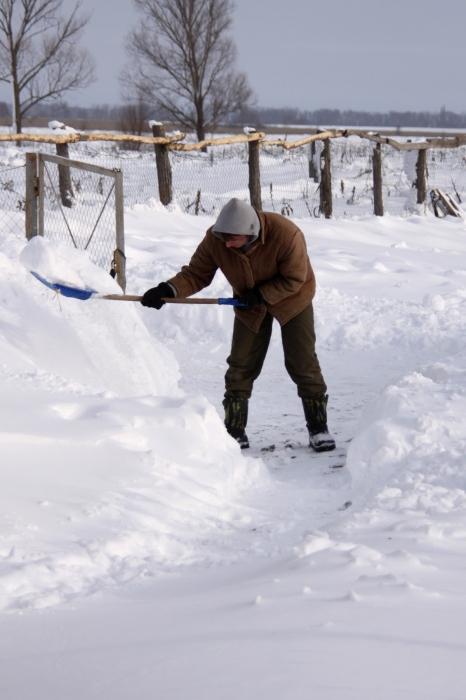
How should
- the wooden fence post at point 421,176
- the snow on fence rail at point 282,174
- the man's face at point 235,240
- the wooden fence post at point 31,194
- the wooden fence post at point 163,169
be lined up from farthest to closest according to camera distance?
1. the wooden fence post at point 421,176
2. the snow on fence rail at point 282,174
3. the wooden fence post at point 163,169
4. the wooden fence post at point 31,194
5. the man's face at point 235,240

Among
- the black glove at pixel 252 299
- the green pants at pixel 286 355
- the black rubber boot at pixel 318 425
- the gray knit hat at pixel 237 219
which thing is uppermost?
the gray knit hat at pixel 237 219

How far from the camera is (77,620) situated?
2.64m

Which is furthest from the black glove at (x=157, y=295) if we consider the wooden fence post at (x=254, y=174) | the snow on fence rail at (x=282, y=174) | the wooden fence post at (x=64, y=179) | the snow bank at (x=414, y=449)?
the wooden fence post at (x=254, y=174)

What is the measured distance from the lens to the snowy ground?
2188 mm

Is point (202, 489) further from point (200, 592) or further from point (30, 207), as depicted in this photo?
point (30, 207)

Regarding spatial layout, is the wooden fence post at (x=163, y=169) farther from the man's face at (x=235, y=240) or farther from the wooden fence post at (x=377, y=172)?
the man's face at (x=235, y=240)

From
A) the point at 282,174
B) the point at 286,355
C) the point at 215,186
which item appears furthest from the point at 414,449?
the point at 282,174

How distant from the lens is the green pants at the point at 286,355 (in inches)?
210

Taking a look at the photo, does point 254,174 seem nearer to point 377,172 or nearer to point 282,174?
point 377,172

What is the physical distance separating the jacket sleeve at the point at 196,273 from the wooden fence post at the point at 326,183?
949cm

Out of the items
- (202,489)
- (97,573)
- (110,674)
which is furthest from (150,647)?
(202,489)

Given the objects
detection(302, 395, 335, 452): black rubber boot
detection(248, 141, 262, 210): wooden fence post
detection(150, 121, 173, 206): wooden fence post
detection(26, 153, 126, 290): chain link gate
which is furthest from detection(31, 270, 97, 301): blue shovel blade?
detection(248, 141, 262, 210): wooden fence post

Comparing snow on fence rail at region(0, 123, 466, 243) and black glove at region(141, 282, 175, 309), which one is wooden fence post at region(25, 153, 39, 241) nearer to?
snow on fence rail at region(0, 123, 466, 243)

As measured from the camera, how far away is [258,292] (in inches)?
202
